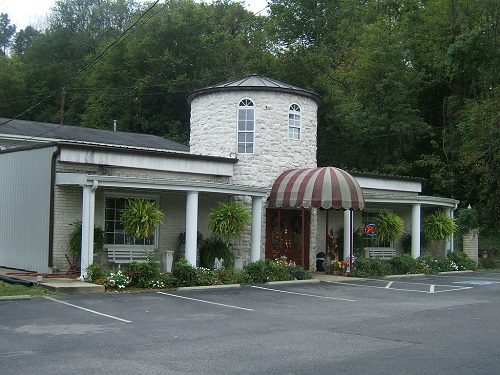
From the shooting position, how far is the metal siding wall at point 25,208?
19241mm

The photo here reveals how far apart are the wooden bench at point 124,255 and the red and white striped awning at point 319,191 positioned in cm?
518

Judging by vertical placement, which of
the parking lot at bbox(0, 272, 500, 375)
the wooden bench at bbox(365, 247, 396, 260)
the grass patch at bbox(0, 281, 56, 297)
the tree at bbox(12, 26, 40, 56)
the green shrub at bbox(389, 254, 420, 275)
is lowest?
the parking lot at bbox(0, 272, 500, 375)

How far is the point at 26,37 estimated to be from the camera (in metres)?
70.1

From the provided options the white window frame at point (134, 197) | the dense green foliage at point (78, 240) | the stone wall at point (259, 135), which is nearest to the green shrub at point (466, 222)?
the stone wall at point (259, 135)

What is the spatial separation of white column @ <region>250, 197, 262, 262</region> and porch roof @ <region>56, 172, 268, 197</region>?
2.57ft

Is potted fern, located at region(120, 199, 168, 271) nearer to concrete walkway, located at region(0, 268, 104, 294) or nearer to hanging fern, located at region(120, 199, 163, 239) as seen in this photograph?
hanging fern, located at region(120, 199, 163, 239)

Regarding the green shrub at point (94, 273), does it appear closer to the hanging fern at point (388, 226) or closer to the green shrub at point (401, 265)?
the green shrub at point (401, 265)

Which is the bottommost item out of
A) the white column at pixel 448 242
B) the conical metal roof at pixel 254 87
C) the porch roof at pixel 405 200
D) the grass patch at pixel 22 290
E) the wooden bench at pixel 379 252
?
the grass patch at pixel 22 290

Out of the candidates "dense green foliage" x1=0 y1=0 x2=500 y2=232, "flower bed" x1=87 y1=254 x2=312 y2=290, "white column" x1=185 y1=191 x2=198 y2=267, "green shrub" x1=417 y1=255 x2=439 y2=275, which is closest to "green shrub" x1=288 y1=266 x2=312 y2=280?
"flower bed" x1=87 y1=254 x2=312 y2=290

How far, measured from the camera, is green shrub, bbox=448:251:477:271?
2672 cm

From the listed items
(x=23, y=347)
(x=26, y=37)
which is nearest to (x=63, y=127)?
(x=23, y=347)

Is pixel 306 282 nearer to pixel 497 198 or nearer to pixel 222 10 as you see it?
pixel 497 198

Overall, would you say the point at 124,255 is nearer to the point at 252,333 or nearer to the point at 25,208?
the point at 25,208

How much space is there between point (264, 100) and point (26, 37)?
179ft
